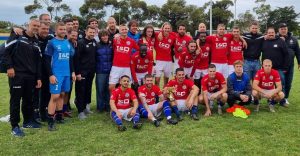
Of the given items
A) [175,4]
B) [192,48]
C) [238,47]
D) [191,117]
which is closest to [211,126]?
[191,117]

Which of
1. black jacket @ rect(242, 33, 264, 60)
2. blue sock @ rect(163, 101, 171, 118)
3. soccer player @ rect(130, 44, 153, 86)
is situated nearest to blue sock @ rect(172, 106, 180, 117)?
blue sock @ rect(163, 101, 171, 118)

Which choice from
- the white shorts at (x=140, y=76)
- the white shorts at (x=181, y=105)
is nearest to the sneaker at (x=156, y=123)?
the white shorts at (x=181, y=105)

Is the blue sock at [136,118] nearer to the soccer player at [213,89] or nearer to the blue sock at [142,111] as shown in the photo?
the blue sock at [142,111]

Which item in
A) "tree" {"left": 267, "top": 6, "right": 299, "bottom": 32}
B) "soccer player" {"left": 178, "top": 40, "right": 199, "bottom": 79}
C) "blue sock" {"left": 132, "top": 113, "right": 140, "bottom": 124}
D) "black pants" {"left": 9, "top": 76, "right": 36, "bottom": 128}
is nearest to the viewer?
"black pants" {"left": 9, "top": 76, "right": 36, "bottom": 128}

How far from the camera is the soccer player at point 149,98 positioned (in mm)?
7387

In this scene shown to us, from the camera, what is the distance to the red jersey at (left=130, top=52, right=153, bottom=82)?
7.79 metres

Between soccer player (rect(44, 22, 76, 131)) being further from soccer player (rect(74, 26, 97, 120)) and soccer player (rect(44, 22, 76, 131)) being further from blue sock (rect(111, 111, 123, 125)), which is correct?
blue sock (rect(111, 111, 123, 125))

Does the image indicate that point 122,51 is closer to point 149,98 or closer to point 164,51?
point 149,98

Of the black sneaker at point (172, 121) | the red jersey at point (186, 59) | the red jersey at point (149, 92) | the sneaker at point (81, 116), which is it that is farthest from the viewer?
the red jersey at point (186, 59)

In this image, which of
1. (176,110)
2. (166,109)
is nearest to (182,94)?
(176,110)

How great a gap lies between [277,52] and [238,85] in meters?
1.54

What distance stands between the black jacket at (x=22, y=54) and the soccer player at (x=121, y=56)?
187 centimetres

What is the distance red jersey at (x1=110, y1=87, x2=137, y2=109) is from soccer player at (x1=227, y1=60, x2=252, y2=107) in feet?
7.67

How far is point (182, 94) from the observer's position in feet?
25.8
